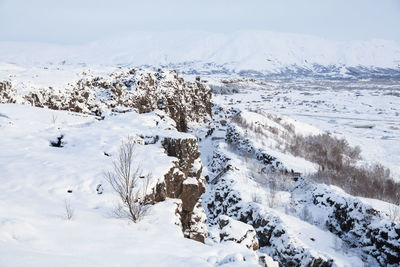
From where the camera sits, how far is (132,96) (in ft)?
144

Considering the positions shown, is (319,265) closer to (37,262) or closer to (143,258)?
(143,258)

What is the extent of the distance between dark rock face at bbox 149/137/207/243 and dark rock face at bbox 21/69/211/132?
14.8 meters

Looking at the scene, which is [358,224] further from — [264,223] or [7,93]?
[7,93]

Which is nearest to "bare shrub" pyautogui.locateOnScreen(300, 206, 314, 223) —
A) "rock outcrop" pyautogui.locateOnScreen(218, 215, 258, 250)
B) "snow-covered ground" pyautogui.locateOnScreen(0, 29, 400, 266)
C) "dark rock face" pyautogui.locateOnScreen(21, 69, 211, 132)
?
"snow-covered ground" pyautogui.locateOnScreen(0, 29, 400, 266)

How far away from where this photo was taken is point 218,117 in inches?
3196

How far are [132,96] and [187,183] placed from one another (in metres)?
30.0

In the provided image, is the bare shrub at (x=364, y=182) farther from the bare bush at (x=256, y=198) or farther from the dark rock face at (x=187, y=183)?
the dark rock face at (x=187, y=183)

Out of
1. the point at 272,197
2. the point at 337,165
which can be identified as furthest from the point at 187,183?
the point at 337,165

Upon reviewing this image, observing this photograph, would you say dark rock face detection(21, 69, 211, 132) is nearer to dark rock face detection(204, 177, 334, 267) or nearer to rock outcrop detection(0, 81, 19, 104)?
rock outcrop detection(0, 81, 19, 104)

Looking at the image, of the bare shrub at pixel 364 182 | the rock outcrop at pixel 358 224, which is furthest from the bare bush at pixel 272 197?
the bare shrub at pixel 364 182

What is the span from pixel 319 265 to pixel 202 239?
10824 millimetres

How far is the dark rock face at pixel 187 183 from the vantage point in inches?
614

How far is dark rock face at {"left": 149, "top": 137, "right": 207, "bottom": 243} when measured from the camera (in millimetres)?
15586

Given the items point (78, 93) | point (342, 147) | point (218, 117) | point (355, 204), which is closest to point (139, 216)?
point (355, 204)
